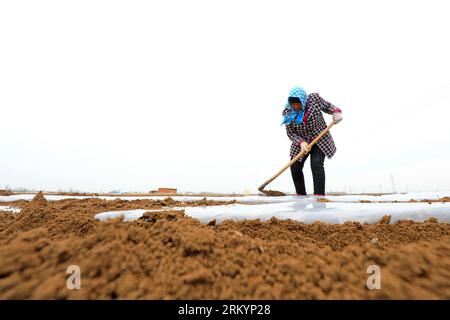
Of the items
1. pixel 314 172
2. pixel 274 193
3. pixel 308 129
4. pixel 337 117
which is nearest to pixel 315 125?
pixel 308 129

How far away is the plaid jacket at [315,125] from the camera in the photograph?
136 inches

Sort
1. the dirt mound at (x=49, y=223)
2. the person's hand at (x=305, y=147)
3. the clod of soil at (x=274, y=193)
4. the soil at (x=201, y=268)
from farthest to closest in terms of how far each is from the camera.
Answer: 1. the clod of soil at (x=274, y=193)
2. the person's hand at (x=305, y=147)
3. the dirt mound at (x=49, y=223)
4. the soil at (x=201, y=268)

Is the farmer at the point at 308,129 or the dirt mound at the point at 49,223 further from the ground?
the farmer at the point at 308,129

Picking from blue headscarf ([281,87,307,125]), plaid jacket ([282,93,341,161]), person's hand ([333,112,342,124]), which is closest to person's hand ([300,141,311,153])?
plaid jacket ([282,93,341,161])

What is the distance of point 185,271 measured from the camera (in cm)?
73

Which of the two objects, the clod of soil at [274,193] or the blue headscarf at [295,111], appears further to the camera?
the clod of soil at [274,193]

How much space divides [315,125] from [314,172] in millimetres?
697

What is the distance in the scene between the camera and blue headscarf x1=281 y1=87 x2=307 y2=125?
345cm

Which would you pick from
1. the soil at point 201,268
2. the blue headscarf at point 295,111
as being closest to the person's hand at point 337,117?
the blue headscarf at point 295,111

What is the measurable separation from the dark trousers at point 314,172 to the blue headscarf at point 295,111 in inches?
18.9

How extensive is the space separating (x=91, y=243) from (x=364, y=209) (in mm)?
1712

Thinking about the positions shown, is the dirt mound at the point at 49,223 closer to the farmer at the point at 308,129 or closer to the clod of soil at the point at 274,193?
the farmer at the point at 308,129
